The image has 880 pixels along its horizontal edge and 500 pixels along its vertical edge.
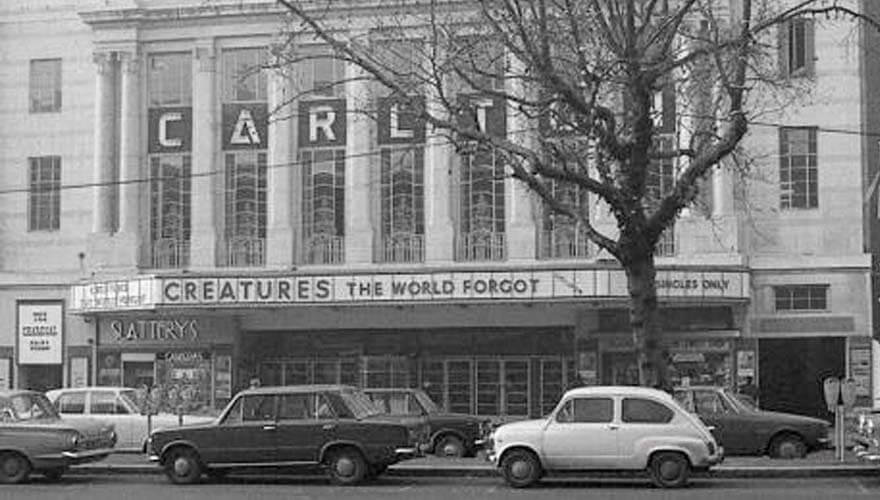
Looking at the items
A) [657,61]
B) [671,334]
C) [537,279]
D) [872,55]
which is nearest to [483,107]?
[537,279]

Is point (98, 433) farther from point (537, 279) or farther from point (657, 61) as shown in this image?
point (537, 279)

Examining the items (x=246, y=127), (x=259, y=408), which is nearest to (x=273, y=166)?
(x=246, y=127)

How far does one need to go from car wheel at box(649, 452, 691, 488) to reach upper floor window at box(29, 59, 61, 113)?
27.8 metres

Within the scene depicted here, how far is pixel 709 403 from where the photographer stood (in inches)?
1044

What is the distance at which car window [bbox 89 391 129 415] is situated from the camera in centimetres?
2952

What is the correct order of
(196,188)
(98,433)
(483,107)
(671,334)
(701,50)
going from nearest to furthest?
(701,50)
(98,433)
(483,107)
(671,334)
(196,188)

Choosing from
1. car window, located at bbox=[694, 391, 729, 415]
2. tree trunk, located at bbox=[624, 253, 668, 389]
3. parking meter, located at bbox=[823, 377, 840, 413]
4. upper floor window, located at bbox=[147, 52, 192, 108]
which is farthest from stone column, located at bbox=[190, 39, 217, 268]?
parking meter, located at bbox=[823, 377, 840, 413]

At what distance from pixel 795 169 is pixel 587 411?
757 inches

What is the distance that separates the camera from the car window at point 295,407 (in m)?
22.6

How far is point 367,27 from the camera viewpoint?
39469 millimetres

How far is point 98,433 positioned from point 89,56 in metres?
21.3

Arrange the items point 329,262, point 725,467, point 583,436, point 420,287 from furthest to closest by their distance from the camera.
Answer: point 329,262
point 420,287
point 725,467
point 583,436

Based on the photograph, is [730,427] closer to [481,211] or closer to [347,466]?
[347,466]

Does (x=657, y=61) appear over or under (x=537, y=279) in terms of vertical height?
over
